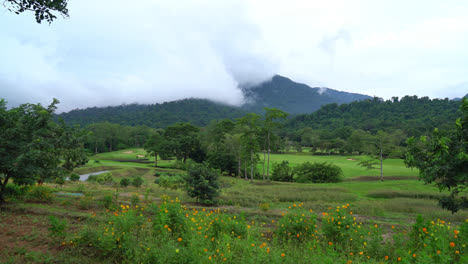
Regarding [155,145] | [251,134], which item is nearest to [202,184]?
[251,134]

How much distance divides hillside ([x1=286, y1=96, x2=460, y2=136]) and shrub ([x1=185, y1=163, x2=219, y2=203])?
79.9m

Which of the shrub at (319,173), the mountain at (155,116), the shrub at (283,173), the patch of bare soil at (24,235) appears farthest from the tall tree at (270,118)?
the mountain at (155,116)

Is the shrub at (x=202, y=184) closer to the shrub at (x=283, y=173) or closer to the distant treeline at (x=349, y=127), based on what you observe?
the shrub at (x=283, y=173)

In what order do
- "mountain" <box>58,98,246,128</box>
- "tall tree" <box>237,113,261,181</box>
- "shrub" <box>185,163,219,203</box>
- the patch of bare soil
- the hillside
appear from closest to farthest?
the patch of bare soil, "shrub" <box>185,163,219,203</box>, "tall tree" <box>237,113,261,181</box>, the hillside, "mountain" <box>58,98,246,128</box>

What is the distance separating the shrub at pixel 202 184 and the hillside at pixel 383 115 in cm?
7989

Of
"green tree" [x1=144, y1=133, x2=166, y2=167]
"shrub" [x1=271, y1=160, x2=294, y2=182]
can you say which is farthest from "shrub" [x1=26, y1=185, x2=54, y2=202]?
"green tree" [x1=144, y1=133, x2=166, y2=167]

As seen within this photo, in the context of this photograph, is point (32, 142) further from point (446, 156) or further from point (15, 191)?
point (446, 156)

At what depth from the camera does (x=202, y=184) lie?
13516mm

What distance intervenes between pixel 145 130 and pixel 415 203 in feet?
341

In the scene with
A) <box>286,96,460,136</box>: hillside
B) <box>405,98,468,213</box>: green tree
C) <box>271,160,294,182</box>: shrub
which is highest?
<box>286,96,460,136</box>: hillside

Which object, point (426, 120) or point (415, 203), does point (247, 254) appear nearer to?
point (415, 203)

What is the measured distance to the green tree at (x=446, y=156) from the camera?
19.6 feet

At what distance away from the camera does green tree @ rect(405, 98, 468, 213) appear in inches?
235

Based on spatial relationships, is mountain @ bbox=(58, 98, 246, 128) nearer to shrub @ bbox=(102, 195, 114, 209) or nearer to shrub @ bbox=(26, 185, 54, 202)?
shrub @ bbox=(26, 185, 54, 202)
